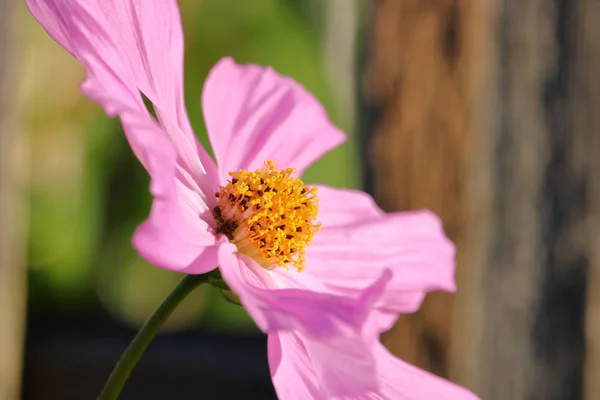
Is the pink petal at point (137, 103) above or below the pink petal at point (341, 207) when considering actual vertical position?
above

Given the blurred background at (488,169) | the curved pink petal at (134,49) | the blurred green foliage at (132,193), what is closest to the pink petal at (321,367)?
the curved pink petal at (134,49)

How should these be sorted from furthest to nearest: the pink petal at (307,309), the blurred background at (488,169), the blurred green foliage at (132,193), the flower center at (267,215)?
the blurred green foliage at (132,193), the blurred background at (488,169), the flower center at (267,215), the pink petal at (307,309)

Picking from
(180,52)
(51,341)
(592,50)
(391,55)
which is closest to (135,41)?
(180,52)

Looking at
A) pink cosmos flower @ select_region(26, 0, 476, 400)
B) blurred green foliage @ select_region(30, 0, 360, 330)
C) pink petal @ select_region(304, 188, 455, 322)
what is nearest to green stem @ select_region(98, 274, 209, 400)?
pink cosmos flower @ select_region(26, 0, 476, 400)

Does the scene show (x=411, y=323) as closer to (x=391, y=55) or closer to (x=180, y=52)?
(x=391, y=55)

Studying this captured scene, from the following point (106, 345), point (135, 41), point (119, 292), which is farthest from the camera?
point (119, 292)

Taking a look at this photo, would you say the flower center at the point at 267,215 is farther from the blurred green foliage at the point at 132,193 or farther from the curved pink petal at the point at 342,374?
the blurred green foliage at the point at 132,193

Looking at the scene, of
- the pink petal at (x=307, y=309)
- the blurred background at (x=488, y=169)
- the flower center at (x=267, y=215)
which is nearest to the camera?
the pink petal at (x=307, y=309)

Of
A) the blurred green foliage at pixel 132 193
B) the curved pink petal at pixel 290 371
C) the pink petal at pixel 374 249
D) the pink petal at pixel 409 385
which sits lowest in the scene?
the blurred green foliage at pixel 132 193
